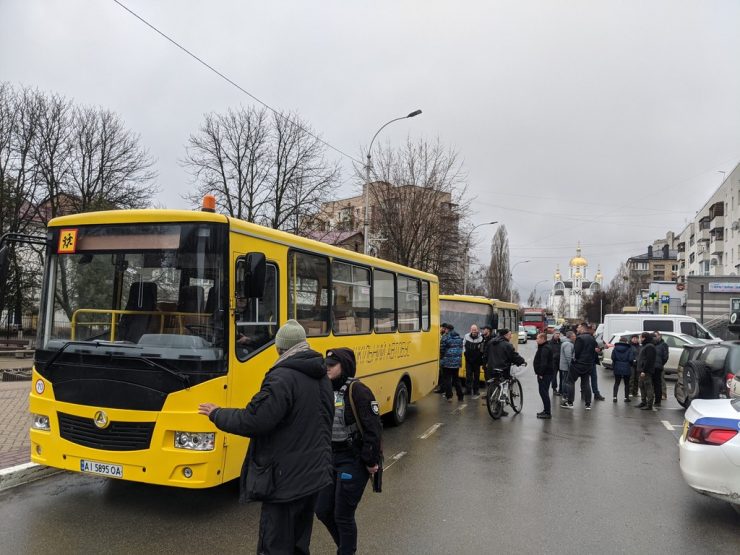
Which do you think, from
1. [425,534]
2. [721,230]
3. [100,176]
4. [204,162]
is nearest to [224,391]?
[425,534]

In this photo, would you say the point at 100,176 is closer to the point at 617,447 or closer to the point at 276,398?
the point at 617,447

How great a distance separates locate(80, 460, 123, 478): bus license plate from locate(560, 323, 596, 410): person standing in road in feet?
34.0

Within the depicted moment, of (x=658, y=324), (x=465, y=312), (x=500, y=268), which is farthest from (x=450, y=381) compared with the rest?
(x=500, y=268)

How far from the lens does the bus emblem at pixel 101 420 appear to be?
520 cm

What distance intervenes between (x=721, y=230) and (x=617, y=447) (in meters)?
62.4

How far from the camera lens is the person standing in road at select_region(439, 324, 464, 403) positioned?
13585 millimetres

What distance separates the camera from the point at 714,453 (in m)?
5.30

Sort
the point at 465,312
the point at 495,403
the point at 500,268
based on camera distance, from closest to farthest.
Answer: the point at 495,403, the point at 465,312, the point at 500,268

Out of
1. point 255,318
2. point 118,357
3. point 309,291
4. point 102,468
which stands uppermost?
point 309,291

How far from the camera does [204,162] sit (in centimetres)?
3006

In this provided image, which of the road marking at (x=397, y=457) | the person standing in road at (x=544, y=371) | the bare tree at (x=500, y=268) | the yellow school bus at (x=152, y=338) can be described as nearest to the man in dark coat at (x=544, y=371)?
the person standing in road at (x=544, y=371)

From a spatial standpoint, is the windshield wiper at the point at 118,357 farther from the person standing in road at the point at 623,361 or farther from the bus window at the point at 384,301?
the person standing in road at the point at 623,361

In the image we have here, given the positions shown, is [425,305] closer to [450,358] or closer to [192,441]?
[450,358]

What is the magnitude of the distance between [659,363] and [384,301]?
7.38 metres
